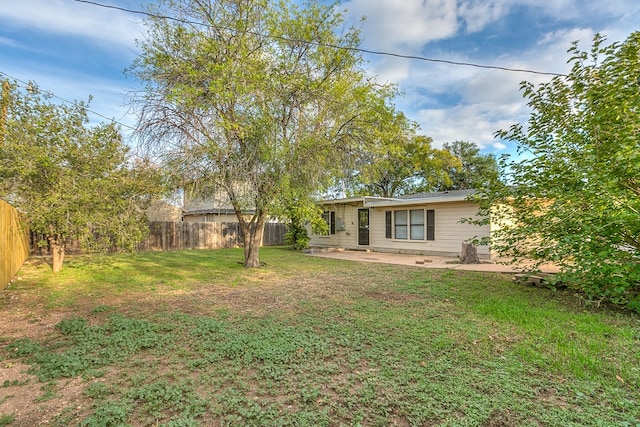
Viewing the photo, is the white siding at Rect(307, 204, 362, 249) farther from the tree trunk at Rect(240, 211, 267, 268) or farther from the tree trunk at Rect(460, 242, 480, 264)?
the tree trunk at Rect(240, 211, 267, 268)

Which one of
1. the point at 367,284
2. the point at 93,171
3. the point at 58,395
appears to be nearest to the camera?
the point at 58,395

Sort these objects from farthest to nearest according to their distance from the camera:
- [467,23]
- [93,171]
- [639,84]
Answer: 1. [467,23]
2. [93,171]
3. [639,84]

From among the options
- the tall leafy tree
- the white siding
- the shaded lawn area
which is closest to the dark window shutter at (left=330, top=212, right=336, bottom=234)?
the white siding

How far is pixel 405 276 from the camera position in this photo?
7.80m

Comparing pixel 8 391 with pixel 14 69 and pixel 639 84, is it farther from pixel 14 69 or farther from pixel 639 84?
pixel 14 69

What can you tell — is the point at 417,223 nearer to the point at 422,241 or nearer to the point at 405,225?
the point at 405,225

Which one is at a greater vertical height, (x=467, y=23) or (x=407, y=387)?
(x=467, y=23)

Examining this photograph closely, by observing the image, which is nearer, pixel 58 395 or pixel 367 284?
pixel 58 395

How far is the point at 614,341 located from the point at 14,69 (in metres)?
12.8

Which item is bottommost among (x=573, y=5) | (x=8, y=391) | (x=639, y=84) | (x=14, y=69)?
(x=8, y=391)

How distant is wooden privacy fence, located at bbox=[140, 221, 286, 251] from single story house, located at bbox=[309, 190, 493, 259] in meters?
3.22

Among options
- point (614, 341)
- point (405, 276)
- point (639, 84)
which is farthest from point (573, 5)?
point (614, 341)

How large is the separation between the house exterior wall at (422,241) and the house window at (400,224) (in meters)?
0.20

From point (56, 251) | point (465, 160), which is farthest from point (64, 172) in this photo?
point (465, 160)
